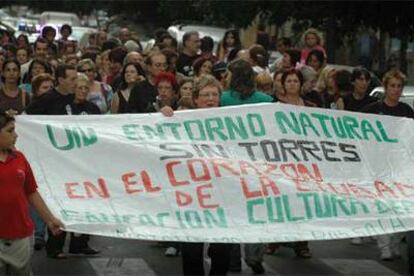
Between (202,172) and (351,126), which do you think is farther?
(351,126)

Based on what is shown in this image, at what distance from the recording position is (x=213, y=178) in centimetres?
754

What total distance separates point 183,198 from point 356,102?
142 inches

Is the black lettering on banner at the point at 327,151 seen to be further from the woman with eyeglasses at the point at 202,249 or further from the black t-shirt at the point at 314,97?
the black t-shirt at the point at 314,97

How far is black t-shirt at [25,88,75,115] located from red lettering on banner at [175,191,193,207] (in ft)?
6.13

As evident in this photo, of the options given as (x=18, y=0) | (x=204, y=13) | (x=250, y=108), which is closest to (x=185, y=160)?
(x=250, y=108)

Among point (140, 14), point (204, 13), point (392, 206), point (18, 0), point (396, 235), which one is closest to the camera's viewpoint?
point (392, 206)

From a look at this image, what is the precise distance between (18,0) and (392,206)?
42207 millimetres

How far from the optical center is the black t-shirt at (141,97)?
970 centimetres

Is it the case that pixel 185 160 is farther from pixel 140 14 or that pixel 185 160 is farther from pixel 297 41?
pixel 140 14

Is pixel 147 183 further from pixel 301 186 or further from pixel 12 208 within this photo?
pixel 12 208

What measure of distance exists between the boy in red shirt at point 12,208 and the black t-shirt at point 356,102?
15.6ft

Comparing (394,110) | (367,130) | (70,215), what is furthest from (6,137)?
(394,110)

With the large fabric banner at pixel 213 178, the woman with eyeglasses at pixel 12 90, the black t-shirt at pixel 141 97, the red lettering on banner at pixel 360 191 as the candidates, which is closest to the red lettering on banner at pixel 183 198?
the large fabric banner at pixel 213 178

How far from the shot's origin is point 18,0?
4816 cm
